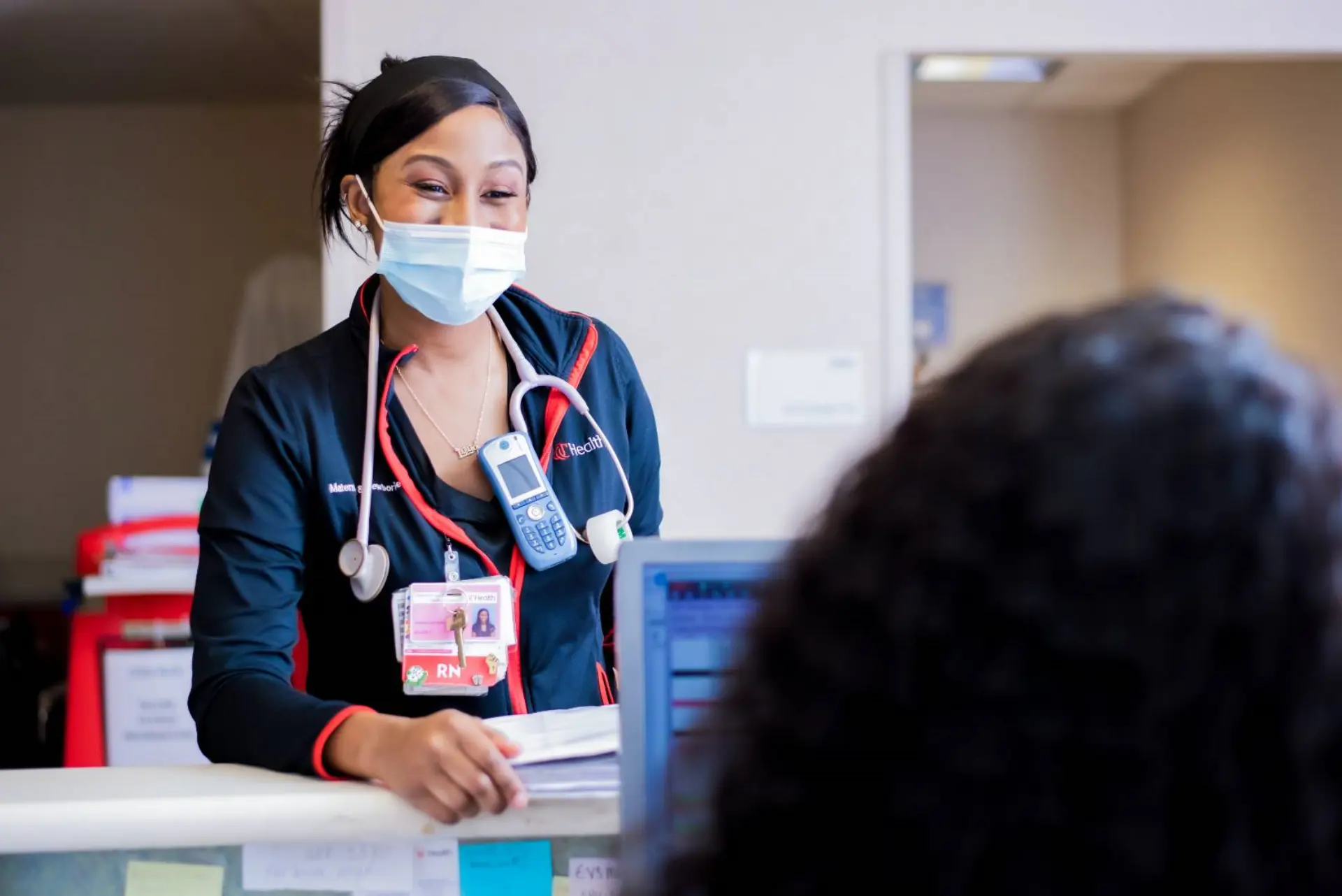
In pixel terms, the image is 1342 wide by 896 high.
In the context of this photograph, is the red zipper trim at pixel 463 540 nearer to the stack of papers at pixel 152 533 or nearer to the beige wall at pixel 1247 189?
the stack of papers at pixel 152 533

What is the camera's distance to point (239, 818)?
3.11ft

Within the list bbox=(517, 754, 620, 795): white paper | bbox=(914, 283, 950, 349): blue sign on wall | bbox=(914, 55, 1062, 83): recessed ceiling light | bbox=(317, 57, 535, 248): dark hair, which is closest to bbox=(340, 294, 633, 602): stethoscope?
bbox=(317, 57, 535, 248): dark hair

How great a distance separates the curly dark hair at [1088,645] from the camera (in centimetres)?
36

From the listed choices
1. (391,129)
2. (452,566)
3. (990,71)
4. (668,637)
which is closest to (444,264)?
(391,129)

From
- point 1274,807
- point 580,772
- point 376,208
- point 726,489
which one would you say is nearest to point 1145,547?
point 1274,807

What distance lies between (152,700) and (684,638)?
254cm

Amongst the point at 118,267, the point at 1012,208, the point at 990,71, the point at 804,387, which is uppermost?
the point at 990,71

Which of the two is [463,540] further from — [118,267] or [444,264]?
[118,267]

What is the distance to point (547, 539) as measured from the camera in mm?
1374

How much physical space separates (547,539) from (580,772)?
1.39 ft

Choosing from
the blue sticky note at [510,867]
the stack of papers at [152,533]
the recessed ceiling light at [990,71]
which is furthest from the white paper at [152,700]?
the recessed ceiling light at [990,71]

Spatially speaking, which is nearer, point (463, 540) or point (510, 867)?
point (510, 867)

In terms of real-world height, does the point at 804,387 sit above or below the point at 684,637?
above

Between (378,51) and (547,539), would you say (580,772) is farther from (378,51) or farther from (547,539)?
(378,51)
